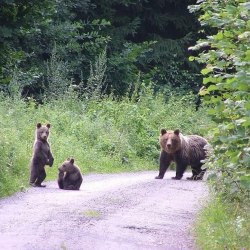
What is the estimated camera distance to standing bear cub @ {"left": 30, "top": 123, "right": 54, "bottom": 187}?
1545 cm

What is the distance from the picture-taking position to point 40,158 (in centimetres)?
1573

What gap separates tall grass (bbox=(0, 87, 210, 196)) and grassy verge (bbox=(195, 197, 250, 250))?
17.2ft

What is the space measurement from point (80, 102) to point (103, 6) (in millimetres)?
11060

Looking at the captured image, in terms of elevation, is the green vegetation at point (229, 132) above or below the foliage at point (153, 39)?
below

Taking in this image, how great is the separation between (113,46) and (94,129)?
1153 cm

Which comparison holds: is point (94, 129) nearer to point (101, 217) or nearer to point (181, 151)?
point (181, 151)

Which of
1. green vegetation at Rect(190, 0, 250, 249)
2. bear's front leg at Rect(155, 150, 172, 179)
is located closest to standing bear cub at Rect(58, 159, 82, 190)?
bear's front leg at Rect(155, 150, 172, 179)

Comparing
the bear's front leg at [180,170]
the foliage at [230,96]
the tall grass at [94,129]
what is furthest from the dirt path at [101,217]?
the bear's front leg at [180,170]

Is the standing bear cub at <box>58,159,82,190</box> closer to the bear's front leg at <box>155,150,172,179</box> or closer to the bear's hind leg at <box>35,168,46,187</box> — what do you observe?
the bear's hind leg at <box>35,168,46,187</box>

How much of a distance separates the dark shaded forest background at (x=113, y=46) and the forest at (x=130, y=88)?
0.16 feet

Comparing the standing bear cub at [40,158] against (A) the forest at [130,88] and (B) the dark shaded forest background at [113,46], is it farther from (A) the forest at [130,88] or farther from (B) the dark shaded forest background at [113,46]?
(B) the dark shaded forest background at [113,46]

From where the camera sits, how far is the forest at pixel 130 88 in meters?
9.42

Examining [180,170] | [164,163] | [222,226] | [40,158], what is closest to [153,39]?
[164,163]

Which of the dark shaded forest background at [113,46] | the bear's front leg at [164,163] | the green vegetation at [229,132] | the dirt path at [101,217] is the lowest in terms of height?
the dirt path at [101,217]
